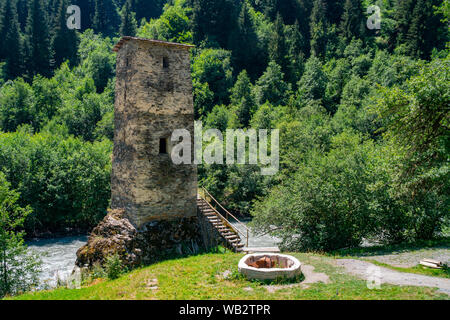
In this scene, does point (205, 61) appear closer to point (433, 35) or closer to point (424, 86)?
point (433, 35)

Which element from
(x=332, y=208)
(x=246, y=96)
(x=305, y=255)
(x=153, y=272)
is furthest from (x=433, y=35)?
(x=153, y=272)

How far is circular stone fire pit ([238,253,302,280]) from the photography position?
12.6m

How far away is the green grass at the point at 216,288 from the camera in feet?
36.0

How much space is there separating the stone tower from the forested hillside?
6.61 meters

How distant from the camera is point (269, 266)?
47.6 ft

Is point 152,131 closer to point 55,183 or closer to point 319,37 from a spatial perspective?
point 55,183

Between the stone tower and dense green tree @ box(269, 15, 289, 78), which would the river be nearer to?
the stone tower

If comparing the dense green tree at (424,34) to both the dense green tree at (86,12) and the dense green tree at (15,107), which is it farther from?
the dense green tree at (86,12)

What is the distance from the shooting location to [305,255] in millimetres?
17047

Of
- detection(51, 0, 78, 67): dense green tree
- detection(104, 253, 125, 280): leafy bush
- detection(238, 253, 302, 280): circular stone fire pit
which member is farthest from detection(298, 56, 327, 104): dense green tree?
detection(51, 0, 78, 67): dense green tree

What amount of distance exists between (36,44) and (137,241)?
57314 mm

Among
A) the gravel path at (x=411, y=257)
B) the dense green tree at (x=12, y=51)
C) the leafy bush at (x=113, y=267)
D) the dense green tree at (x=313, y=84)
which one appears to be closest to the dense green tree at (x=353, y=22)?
the dense green tree at (x=313, y=84)

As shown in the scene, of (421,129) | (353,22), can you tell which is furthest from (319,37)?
(421,129)
